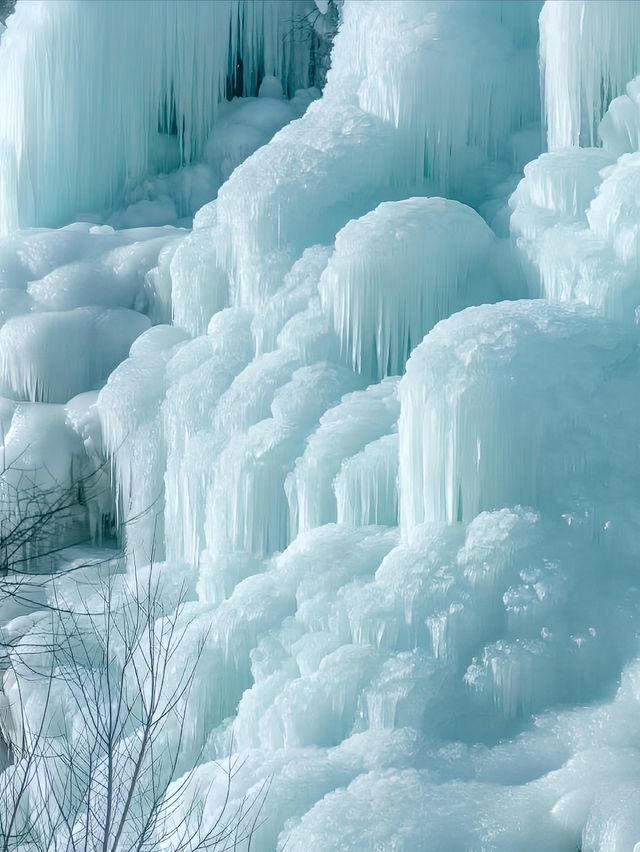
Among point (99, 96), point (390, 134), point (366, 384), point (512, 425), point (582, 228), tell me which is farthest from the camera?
point (99, 96)

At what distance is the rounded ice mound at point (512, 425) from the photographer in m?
7.92

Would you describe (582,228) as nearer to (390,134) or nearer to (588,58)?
(588,58)

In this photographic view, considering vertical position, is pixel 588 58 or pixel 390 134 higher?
pixel 588 58

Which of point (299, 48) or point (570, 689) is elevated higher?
point (299, 48)

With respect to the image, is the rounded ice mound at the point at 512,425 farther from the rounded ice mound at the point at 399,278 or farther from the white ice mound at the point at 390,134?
the white ice mound at the point at 390,134

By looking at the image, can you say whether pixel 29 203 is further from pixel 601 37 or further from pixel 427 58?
pixel 601 37

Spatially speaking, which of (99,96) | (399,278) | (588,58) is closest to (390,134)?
(588,58)

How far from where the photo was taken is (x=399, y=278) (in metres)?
9.30

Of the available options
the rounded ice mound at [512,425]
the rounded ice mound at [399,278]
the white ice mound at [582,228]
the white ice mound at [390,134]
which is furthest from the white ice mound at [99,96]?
the rounded ice mound at [512,425]

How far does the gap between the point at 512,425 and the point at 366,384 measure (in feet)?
5.71

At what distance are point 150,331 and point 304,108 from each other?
3.70 meters

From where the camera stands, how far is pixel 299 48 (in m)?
14.0

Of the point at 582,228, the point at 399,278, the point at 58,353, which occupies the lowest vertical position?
the point at 58,353

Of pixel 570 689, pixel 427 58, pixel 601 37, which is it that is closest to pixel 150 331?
pixel 427 58
